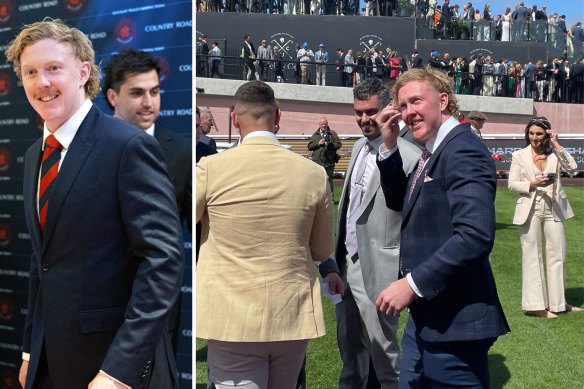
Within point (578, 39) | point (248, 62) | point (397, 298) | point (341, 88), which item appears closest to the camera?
point (397, 298)

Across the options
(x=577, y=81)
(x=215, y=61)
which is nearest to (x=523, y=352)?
(x=215, y=61)

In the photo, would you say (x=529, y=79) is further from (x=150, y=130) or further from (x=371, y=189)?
(x=150, y=130)

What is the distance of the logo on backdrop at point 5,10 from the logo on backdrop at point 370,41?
112 ft

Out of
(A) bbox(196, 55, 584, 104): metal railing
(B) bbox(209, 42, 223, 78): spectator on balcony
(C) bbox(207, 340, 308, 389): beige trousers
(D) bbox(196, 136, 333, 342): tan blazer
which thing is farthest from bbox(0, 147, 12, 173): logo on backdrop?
(A) bbox(196, 55, 584, 104): metal railing

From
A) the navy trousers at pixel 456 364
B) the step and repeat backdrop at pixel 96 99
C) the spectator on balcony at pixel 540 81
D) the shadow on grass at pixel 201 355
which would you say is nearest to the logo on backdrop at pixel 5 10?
the step and repeat backdrop at pixel 96 99

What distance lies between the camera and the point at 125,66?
2.81 metres

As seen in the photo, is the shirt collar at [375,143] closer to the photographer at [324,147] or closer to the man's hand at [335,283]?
the man's hand at [335,283]

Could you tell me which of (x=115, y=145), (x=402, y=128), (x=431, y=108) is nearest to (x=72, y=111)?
(x=115, y=145)

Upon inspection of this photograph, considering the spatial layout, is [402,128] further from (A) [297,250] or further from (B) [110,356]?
(B) [110,356]

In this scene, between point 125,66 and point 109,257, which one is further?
point 125,66

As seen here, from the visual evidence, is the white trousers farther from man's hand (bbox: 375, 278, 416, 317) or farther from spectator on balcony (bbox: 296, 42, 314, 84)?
spectator on balcony (bbox: 296, 42, 314, 84)

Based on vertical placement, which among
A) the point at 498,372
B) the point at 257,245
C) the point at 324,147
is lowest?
the point at 498,372

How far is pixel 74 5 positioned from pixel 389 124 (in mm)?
1687

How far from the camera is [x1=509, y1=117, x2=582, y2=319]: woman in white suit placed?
8.70m
